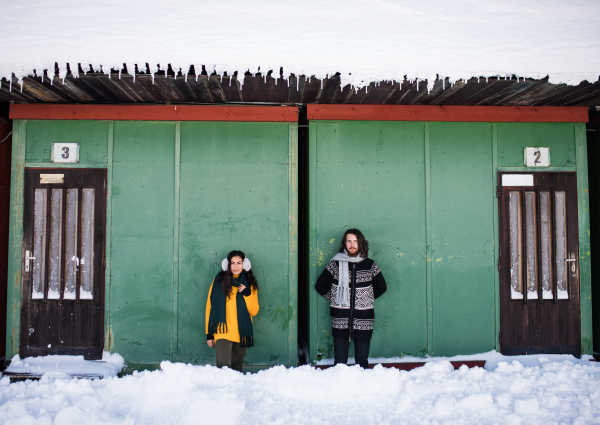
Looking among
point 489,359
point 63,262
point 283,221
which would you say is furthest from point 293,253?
point 63,262

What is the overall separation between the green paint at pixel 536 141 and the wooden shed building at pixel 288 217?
2 centimetres

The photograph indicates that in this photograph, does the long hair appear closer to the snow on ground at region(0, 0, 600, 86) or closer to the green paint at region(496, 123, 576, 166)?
the snow on ground at region(0, 0, 600, 86)

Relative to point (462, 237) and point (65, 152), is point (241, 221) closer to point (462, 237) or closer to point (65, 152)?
point (65, 152)

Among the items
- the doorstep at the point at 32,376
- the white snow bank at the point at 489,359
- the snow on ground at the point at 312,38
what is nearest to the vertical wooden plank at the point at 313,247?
the white snow bank at the point at 489,359

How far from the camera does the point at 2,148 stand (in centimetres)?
488

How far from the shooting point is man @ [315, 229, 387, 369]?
426cm

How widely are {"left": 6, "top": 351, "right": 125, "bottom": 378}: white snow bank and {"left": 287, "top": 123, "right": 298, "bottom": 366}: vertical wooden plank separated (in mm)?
2190

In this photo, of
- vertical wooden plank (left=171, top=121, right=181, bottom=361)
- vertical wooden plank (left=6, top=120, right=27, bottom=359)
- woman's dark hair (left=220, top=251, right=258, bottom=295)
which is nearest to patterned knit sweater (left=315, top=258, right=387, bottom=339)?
woman's dark hair (left=220, top=251, right=258, bottom=295)

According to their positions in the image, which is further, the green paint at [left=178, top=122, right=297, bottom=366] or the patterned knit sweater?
the green paint at [left=178, top=122, right=297, bottom=366]

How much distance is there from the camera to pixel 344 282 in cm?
428

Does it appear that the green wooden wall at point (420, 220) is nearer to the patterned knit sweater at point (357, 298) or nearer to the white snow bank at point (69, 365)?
the patterned knit sweater at point (357, 298)

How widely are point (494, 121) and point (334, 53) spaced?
2.56 m

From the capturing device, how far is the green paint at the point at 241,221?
4.76 meters

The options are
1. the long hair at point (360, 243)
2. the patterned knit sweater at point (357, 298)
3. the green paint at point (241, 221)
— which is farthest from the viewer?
the green paint at point (241, 221)
